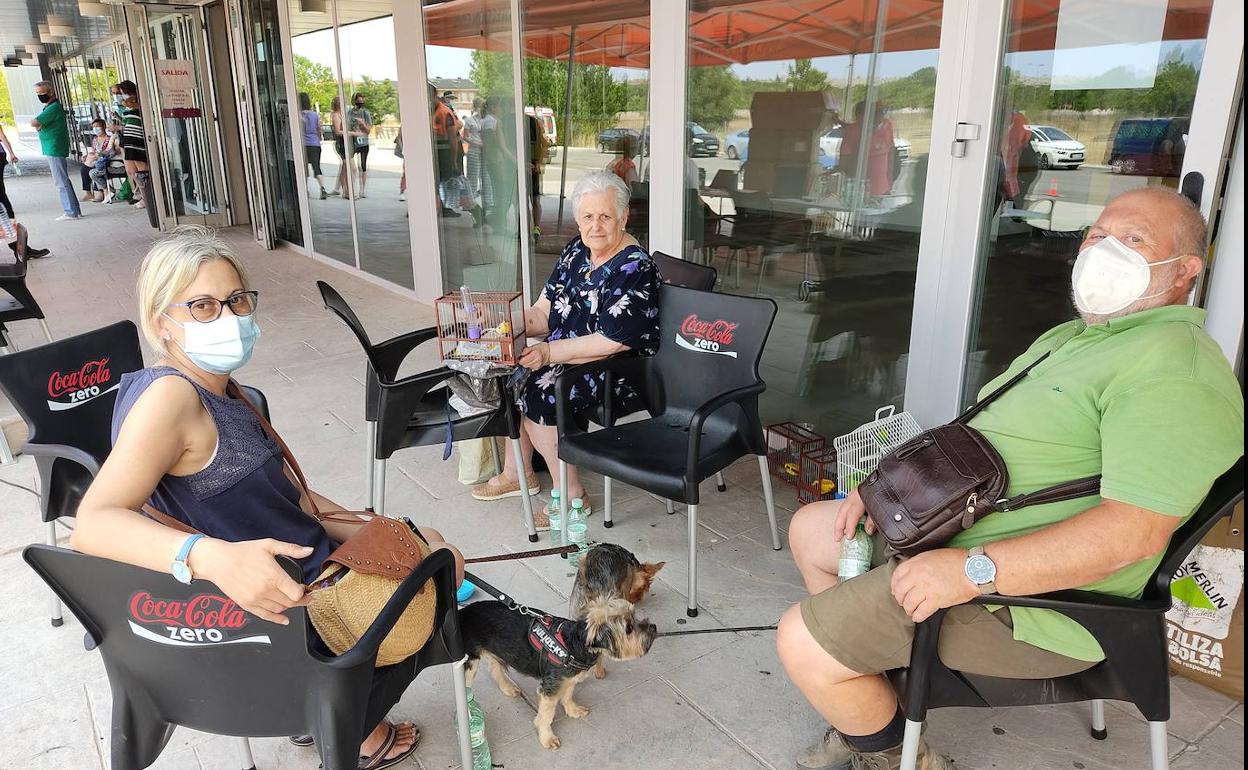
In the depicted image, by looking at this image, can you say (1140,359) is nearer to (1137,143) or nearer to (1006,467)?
(1006,467)

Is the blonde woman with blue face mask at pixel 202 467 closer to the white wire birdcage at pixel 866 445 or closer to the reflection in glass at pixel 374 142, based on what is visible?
the white wire birdcage at pixel 866 445

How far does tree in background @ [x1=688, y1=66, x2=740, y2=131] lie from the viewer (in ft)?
12.1

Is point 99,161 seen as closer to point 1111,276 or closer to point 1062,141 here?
point 1062,141

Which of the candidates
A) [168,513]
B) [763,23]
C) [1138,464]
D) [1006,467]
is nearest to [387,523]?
[168,513]

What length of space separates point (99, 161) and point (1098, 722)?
52.3 ft

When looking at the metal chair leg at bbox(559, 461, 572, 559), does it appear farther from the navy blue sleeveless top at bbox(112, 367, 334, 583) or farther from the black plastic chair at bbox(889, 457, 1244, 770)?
the black plastic chair at bbox(889, 457, 1244, 770)

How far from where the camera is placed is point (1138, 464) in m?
1.37

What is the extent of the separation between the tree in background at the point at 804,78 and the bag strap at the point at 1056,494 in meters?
2.23

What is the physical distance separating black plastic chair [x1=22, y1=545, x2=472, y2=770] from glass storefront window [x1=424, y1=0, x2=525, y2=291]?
14.3 ft

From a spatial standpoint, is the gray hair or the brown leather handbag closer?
the brown leather handbag

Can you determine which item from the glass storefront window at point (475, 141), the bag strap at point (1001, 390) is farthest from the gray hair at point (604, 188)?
the glass storefront window at point (475, 141)

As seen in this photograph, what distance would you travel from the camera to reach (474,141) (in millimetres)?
5656

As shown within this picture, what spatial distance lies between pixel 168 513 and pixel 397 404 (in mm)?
1314

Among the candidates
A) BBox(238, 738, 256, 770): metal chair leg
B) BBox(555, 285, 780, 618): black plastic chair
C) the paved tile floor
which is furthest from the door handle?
BBox(238, 738, 256, 770): metal chair leg
